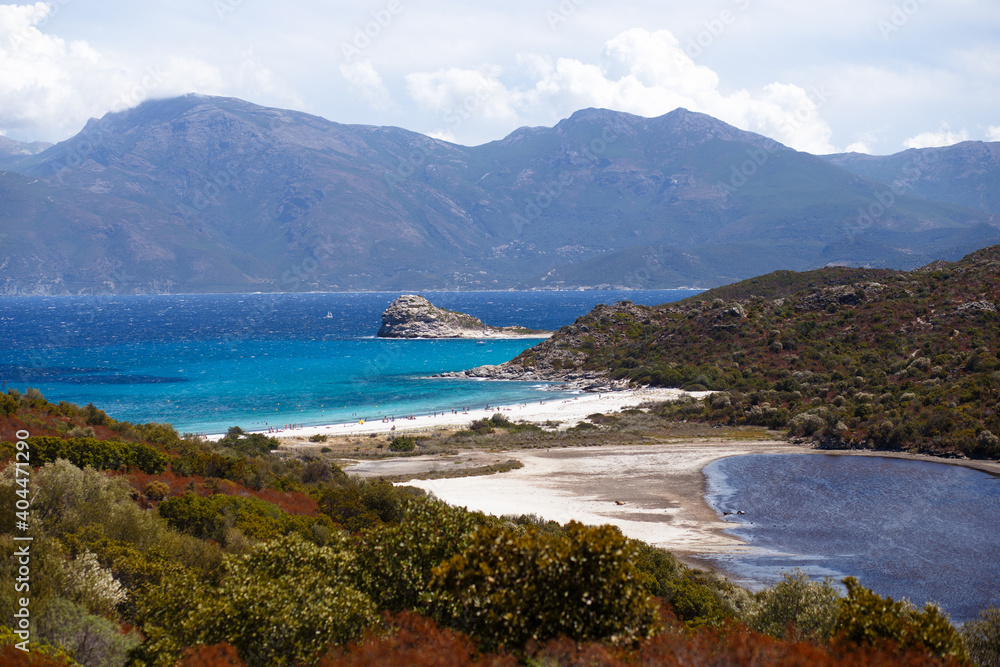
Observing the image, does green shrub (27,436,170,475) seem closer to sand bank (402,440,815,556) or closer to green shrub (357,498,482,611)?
green shrub (357,498,482,611)

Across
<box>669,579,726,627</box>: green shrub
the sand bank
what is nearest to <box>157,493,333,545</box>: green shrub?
<box>669,579,726,627</box>: green shrub

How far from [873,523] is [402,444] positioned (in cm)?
3222

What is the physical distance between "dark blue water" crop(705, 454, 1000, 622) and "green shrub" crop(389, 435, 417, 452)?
2205 cm

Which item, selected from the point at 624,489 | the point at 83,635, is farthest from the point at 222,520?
the point at 624,489

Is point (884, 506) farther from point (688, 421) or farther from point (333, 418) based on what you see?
point (333, 418)

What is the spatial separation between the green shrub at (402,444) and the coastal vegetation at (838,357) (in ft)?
82.6

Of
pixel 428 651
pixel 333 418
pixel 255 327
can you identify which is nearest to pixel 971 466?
Answer: pixel 428 651

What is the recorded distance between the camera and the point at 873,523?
2856 centimetres

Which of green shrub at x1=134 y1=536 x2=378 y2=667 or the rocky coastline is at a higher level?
the rocky coastline

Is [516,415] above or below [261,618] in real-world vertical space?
below

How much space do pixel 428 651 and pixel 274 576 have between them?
4.14m

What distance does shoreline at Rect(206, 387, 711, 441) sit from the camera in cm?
5740

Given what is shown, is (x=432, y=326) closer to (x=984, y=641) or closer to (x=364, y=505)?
(x=364, y=505)

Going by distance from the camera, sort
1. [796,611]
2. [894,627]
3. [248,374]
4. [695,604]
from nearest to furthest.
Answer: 1. [894,627]
2. [796,611]
3. [695,604]
4. [248,374]
